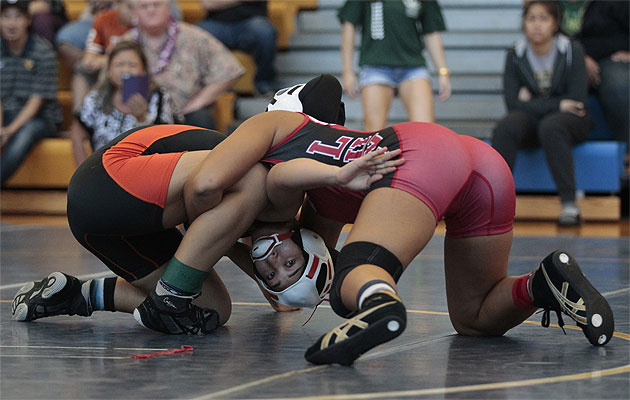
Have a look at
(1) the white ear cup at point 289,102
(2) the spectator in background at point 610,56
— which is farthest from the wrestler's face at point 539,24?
(1) the white ear cup at point 289,102

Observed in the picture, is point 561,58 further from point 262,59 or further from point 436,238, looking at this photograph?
point 262,59

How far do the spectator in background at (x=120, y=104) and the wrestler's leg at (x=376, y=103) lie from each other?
3.69 ft

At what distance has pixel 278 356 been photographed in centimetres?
227

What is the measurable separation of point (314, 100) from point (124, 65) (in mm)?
3047

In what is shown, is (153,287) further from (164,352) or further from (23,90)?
(23,90)

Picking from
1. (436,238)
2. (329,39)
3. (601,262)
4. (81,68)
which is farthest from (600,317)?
(329,39)

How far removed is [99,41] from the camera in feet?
22.5

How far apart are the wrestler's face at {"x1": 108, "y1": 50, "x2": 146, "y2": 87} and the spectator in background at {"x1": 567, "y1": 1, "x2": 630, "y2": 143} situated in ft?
9.36

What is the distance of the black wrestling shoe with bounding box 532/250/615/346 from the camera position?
232 centimetres

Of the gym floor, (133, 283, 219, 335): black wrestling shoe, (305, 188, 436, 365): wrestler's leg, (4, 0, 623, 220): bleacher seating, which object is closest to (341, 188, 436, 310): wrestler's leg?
(305, 188, 436, 365): wrestler's leg

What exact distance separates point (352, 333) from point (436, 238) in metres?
3.39

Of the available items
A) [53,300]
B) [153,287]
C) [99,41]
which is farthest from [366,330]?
[99,41]

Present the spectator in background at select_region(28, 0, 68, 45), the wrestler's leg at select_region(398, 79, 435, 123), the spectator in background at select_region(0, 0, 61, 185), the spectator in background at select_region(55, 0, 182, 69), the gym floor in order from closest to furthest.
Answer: the gym floor → the wrestler's leg at select_region(398, 79, 435, 123) → the spectator in background at select_region(0, 0, 61, 185) → the spectator in background at select_region(55, 0, 182, 69) → the spectator in background at select_region(28, 0, 68, 45)

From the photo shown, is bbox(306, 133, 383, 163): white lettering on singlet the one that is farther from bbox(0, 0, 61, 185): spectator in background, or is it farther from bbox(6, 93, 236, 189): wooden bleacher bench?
bbox(0, 0, 61, 185): spectator in background
